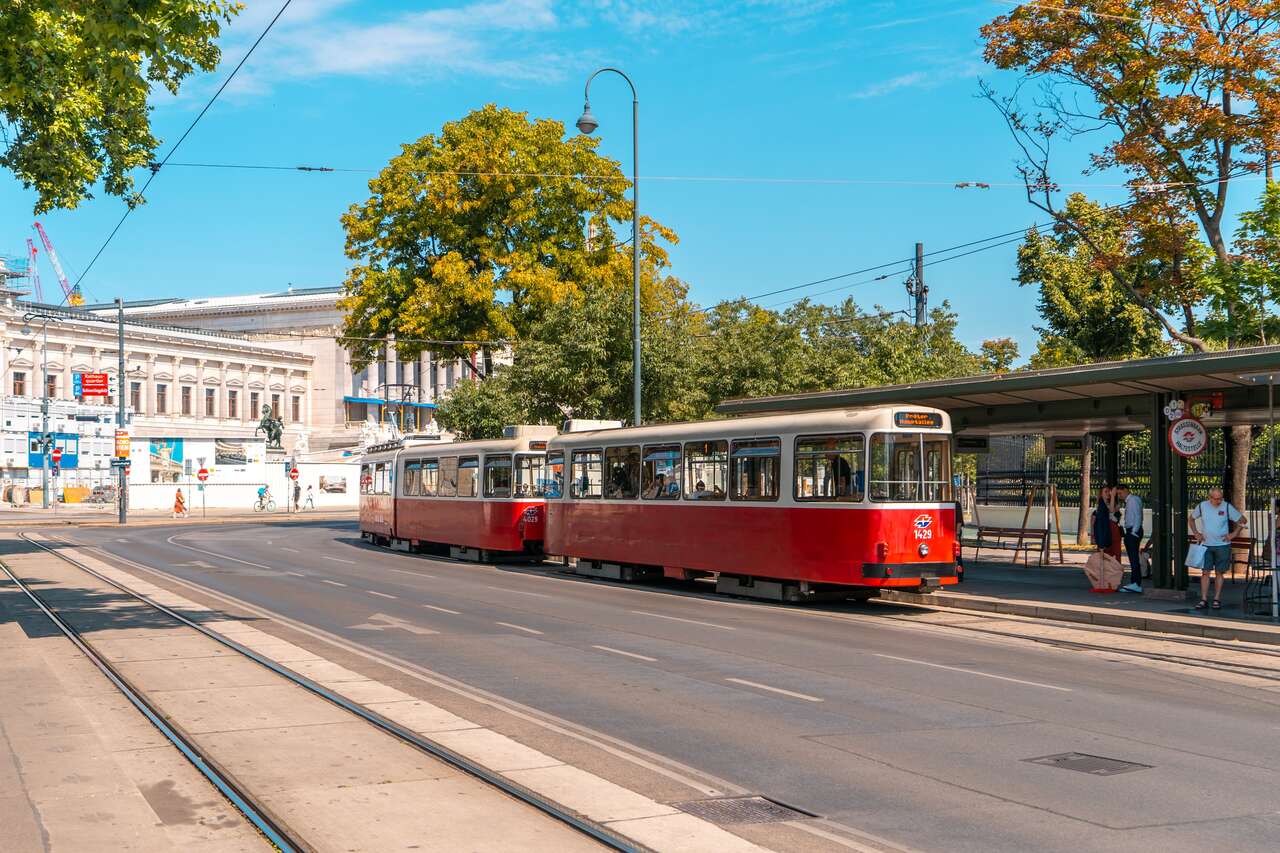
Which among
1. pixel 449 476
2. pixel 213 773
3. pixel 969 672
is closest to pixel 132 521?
pixel 449 476

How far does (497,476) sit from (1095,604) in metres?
15.7

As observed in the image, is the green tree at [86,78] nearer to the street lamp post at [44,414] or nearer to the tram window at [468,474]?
the tram window at [468,474]

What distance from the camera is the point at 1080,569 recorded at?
89.4 ft

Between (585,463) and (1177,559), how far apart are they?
11924 millimetres

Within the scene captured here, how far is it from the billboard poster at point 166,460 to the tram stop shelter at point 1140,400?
61831 millimetres

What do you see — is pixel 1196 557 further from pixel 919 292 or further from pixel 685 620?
pixel 919 292

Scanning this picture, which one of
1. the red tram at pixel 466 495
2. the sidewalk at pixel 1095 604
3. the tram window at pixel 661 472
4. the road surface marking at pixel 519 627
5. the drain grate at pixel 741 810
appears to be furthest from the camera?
the red tram at pixel 466 495

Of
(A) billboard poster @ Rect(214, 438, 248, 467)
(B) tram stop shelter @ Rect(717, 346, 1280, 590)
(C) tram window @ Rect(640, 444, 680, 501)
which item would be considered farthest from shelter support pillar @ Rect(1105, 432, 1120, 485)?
(A) billboard poster @ Rect(214, 438, 248, 467)

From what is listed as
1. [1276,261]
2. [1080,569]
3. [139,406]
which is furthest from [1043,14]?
[139,406]

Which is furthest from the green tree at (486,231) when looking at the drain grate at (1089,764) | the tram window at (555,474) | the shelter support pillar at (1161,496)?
the drain grate at (1089,764)

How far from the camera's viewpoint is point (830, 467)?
20.0 meters

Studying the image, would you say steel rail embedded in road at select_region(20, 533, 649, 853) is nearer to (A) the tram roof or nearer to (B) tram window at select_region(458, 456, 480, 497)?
(A) the tram roof

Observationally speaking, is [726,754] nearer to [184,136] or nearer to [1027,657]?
[1027,657]

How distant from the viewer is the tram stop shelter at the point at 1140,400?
18.1 metres
